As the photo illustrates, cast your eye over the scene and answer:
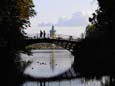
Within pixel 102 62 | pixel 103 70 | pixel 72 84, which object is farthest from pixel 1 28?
pixel 102 62

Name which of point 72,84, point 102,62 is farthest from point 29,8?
point 72,84

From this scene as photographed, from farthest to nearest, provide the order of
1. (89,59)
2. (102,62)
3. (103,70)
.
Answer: (89,59) < (102,62) < (103,70)

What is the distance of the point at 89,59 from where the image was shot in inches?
3469

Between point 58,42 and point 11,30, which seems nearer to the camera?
point 11,30

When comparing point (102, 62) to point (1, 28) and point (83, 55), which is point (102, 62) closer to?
point (83, 55)

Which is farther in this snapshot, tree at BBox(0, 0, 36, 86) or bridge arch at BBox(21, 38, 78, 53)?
bridge arch at BBox(21, 38, 78, 53)

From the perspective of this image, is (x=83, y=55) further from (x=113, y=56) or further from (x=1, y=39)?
(x=1, y=39)

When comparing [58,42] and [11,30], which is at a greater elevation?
[11,30]

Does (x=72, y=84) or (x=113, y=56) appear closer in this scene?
(x=72, y=84)

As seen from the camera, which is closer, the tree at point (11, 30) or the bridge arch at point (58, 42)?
the tree at point (11, 30)

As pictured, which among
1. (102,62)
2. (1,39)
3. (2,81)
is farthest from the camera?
(102,62)

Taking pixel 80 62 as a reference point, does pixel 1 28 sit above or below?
above

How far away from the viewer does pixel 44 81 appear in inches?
2507

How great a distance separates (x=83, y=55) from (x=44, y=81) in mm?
27503
